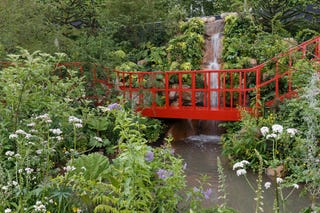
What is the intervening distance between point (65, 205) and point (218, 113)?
4559mm

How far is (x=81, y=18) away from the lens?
10664 millimetres

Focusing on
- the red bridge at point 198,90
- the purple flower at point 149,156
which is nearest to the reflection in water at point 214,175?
the red bridge at point 198,90

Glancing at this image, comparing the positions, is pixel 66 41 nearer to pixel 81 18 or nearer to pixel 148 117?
pixel 148 117

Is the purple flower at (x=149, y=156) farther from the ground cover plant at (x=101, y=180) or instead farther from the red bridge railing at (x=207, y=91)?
the red bridge railing at (x=207, y=91)

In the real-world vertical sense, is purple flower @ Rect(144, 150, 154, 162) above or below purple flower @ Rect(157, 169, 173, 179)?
above

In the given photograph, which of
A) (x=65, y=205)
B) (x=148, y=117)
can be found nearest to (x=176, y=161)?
(x=65, y=205)

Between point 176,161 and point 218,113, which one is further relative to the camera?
point 218,113

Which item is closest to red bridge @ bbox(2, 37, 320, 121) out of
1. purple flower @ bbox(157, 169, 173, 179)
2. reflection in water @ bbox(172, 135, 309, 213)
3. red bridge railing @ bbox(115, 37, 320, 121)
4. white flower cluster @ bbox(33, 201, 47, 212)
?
red bridge railing @ bbox(115, 37, 320, 121)

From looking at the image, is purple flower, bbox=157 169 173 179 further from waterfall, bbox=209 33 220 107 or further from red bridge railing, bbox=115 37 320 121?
waterfall, bbox=209 33 220 107

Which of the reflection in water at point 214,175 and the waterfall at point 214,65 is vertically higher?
the waterfall at point 214,65

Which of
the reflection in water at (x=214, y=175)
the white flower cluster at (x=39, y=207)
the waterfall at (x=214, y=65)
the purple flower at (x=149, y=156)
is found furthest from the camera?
the waterfall at (x=214, y=65)

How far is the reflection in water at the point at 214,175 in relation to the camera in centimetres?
442

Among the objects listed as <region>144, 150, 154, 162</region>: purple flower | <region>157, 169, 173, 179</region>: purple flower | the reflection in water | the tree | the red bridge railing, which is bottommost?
the reflection in water

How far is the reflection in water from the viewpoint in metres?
4.42
